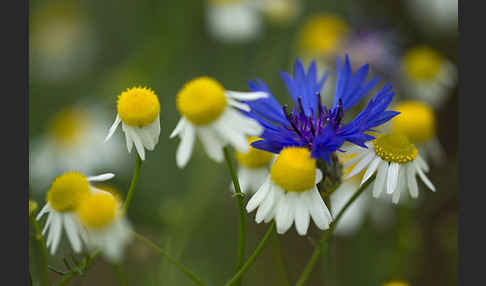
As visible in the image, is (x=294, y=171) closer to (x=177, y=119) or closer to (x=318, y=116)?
(x=318, y=116)

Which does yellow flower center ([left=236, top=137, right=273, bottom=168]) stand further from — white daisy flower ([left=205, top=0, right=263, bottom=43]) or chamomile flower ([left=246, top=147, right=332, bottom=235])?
white daisy flower ([left=205, top=0, right=263, bottom=43])

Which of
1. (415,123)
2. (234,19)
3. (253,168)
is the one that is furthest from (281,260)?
(234,19)

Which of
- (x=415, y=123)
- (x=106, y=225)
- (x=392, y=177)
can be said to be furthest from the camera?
(x=415, y=123)

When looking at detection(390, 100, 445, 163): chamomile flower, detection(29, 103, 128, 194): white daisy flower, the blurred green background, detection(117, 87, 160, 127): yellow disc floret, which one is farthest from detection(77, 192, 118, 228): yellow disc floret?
detection(29, 103, 128, 194): white daisy flower

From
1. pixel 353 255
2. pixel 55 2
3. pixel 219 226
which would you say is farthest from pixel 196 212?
pixel 55 2

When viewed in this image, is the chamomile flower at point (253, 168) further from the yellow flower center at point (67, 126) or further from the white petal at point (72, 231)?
the yellow flower center at point (67, 126)

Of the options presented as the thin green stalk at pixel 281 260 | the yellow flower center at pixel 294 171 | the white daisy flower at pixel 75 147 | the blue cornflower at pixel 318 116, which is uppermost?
the blue cornflower at pixel 318 116

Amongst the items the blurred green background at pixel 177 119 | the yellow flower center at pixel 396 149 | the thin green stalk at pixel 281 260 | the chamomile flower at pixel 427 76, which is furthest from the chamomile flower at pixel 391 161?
the chamomile flower at pixel 427 76
